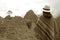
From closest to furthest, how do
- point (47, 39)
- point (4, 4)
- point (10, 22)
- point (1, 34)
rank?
point (47, 39) → point (1, 34) → point (10, 22) → point (4, 4)

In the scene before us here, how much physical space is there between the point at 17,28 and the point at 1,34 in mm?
530

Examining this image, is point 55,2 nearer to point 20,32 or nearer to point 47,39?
point 20,32

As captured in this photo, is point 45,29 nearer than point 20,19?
Yes

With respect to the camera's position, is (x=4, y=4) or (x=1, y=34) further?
(x=4, y=4)

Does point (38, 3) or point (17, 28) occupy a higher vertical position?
point (38, 3)

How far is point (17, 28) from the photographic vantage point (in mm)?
5836

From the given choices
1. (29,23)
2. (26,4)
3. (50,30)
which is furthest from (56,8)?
(50,30)

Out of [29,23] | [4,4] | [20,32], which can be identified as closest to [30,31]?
[20,32]

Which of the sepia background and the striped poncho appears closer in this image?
the striped poncho

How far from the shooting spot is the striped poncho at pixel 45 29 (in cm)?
483

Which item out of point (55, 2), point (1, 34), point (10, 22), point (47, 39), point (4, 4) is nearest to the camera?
point (47, 39)

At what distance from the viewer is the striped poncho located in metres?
4.83

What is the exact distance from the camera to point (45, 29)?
4859mm

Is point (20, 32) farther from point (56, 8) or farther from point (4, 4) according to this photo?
point (56, 8)
